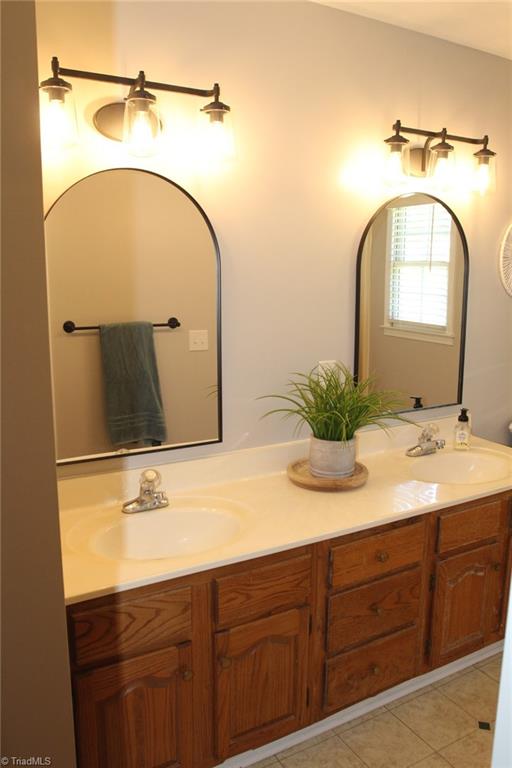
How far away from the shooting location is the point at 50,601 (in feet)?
2.87

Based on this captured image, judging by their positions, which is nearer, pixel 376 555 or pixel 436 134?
pixel 376 555

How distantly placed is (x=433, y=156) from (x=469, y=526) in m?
1.41

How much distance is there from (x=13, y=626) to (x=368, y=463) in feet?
5.30

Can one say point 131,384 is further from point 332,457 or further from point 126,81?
point 126,81

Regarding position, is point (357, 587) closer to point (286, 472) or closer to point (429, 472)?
point (286, 472)

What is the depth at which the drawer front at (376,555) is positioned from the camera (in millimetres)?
1751

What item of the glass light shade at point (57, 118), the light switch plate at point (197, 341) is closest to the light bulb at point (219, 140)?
the glass light shade at point (57, 118)

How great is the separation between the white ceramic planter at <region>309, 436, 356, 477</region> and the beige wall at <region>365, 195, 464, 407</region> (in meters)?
0.44

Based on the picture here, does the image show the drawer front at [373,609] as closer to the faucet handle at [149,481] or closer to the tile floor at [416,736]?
the tile floor at [416,736]

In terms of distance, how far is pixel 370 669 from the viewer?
1.90 m

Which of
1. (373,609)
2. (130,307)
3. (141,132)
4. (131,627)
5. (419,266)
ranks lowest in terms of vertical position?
(373,609)

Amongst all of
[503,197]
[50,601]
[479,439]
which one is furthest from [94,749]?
[503,197]

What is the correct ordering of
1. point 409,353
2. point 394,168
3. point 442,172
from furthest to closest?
point 409,353 → point 442,172 → point 394,168

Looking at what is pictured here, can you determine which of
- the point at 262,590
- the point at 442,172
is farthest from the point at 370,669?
the point at 442,172
